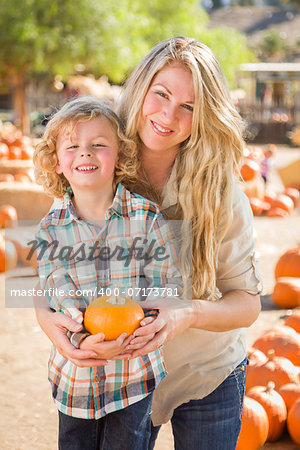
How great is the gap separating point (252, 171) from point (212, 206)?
357 inches

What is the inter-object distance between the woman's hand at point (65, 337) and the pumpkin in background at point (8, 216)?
6.28 metres

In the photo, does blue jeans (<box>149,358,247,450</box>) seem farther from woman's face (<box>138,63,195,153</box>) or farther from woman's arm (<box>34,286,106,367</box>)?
woman's face (<box>138,63,195,153</box>)

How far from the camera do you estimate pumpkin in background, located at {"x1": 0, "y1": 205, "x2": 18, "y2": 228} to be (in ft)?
26.8

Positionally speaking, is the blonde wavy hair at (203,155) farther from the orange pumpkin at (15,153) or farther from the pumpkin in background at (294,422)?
the orange pumpkin at (15,153)

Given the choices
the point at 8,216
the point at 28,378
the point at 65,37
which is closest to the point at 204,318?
the point at 28,378

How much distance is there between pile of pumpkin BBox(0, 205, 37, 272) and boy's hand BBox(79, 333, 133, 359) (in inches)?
167

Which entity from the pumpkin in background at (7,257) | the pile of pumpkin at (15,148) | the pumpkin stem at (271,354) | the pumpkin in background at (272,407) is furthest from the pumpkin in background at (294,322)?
the pile of pumpkin at (15,148)

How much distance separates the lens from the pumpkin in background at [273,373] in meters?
3.73

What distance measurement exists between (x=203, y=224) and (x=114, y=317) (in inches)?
18.5

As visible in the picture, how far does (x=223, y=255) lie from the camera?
2150mm

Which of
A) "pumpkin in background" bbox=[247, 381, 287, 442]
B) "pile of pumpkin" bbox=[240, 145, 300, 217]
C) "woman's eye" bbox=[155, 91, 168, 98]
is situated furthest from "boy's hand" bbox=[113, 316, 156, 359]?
"pile of pumpkin" bbox=[240, 145, 300, 217]

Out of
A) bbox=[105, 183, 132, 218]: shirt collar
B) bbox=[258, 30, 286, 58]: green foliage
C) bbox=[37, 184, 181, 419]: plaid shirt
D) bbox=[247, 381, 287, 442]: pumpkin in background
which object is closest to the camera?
bbox=[37, 184, 181, 419]: plaid shirt

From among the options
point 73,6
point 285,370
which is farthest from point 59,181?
point 73,6

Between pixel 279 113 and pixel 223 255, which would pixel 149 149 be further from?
pixel 279 113
